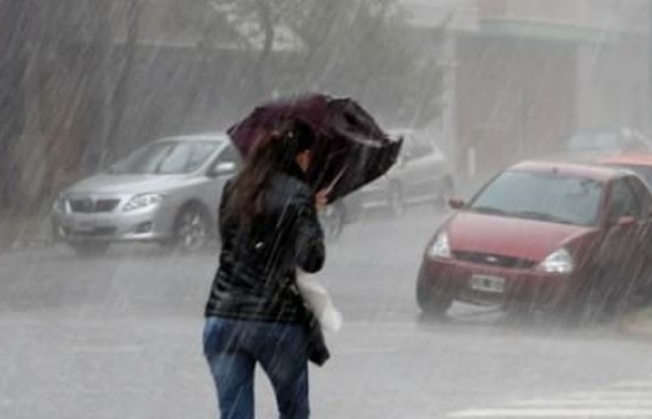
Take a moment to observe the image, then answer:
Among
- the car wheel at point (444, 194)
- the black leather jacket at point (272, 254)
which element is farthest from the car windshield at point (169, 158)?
the black leather jacket at point (272, 254)

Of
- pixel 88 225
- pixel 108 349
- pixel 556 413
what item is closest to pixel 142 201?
pixel 88 225

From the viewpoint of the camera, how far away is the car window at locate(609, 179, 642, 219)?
19.5m

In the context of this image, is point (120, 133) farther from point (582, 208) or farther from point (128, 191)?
point (582, 208)

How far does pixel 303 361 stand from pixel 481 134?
44499 mm

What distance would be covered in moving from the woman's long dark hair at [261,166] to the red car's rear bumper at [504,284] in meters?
10.7

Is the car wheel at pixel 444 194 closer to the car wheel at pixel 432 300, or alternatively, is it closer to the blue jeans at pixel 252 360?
the car wheel at pixel 432 300

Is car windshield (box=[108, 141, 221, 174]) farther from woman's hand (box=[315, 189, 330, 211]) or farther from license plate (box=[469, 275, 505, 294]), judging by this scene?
woman's hand (box=[315, 189, 330, 211])

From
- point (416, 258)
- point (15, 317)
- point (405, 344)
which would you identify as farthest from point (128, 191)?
point (405, 344)

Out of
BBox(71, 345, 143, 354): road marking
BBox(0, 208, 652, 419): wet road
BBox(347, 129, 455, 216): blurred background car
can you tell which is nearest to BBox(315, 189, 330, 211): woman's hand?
BBox(0, 208, 652, 419): wet road

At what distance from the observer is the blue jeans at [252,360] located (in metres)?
7.59

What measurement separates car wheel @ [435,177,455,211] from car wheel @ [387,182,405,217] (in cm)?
182

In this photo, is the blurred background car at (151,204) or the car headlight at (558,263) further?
the blurred background car at (151,204)

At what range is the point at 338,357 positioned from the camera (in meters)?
15.2

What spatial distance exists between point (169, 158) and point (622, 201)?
883cm
